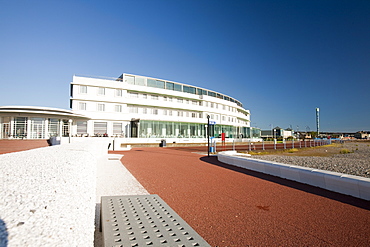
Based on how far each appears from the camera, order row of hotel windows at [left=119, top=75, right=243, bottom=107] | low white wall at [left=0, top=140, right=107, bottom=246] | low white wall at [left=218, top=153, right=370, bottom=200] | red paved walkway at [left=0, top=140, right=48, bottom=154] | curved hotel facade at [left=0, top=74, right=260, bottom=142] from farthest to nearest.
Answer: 1. row of hotel windows at [left=119, top=75, right=243, bottom=107]
2. curved hotel facade at [left=0, top=74, right=260, bottom=142]
3. red paved walkway at [left=0, top=140, right=48, bottom=154]
4. low white wall at [left=218, top=153, right=370, bottom=200]
5. low white wall at [left=0, top=140, right=107, bottom=246]

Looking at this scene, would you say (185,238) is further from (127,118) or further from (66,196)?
(127,118)

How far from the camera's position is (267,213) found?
459cm

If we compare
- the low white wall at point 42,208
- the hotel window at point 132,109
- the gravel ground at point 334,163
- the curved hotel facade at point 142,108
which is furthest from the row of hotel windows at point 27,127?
the low white wall at point 42,208

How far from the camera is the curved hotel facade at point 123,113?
27.5m

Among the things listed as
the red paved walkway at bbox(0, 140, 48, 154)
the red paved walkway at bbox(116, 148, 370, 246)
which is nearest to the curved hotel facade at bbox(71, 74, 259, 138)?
the red paved walkway at bbox(0, 140, 48, 154)

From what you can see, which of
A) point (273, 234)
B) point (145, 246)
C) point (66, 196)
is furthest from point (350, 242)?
point (66, 196)

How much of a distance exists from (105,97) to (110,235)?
138 ft

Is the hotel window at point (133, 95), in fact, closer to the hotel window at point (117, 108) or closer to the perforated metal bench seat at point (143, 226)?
the hotel window at point (117, 108)

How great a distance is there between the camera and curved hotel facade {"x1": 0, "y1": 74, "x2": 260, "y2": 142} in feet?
90.3

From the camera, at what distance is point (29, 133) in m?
27.2

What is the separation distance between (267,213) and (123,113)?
4074cm

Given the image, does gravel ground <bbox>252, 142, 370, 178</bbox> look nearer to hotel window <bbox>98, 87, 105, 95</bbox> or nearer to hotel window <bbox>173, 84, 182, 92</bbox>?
hotel window <bbox>98, 87, 105, 95</bbox>

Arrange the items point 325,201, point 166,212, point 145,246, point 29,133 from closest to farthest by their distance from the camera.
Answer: point 145,246
point 166,212
point 325,201
point 29,133

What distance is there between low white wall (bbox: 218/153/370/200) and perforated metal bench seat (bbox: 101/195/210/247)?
5.28 m
